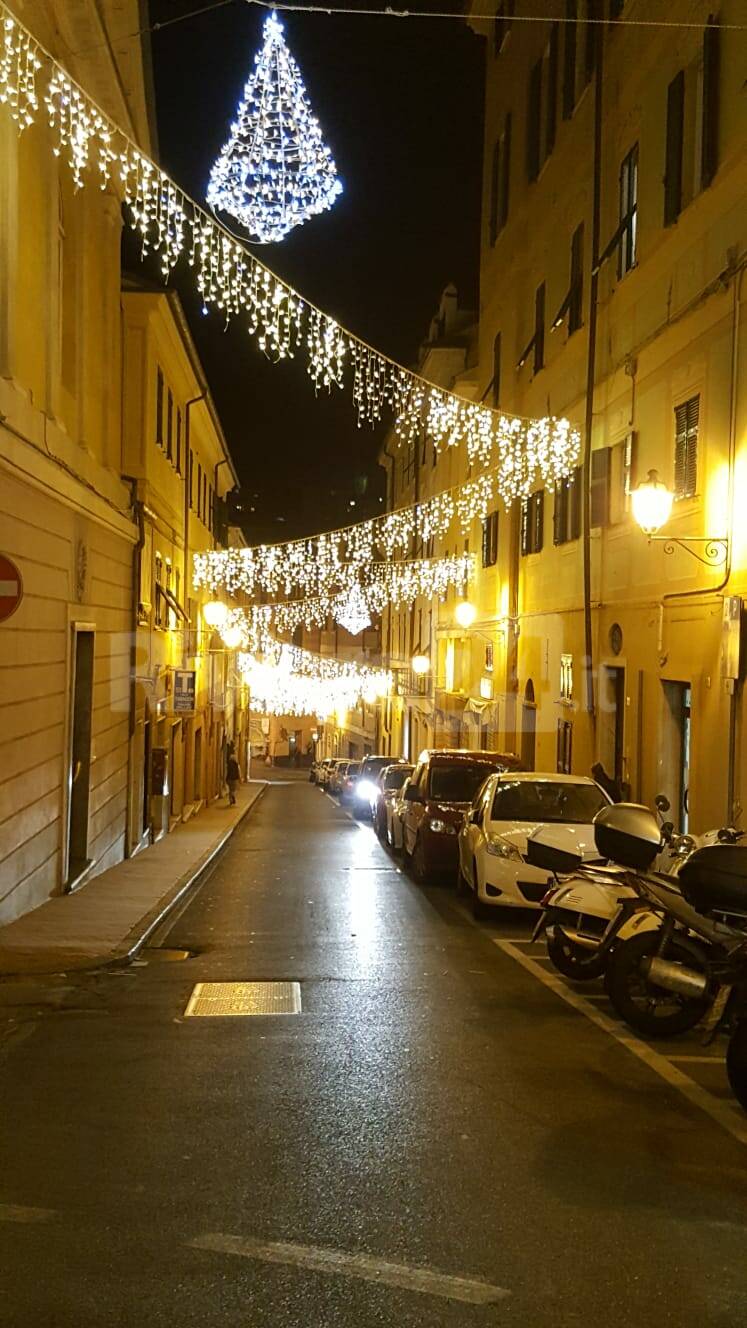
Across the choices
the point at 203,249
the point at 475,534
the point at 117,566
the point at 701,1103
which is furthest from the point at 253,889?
the point at 475,534

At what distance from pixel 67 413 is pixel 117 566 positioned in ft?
11.3

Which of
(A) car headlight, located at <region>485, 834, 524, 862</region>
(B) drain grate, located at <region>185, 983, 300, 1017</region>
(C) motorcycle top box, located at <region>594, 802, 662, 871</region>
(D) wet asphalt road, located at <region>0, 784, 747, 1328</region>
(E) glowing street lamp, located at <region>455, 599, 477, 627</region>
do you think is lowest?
(B) drain grate, located at <region>185, 983, 300, 1017</region>

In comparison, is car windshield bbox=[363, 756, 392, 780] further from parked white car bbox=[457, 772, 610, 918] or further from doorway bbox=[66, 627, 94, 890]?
parked white car bbox=[457, 772, 610, 918]

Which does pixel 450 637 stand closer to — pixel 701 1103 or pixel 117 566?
pixel 117 566

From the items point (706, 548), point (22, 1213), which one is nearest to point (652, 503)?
point (706, 548)

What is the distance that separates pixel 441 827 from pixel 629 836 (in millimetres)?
7758

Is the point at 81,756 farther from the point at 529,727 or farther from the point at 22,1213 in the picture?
the point at 529,727

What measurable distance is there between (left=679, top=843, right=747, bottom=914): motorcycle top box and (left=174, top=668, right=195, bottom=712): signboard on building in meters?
17.2

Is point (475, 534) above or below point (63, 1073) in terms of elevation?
above

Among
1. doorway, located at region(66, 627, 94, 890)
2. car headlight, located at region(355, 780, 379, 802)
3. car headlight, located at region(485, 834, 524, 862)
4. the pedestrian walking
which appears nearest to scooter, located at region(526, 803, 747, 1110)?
car headlight, located at region(485, 834, 524, 862)

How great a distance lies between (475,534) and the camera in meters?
30.8

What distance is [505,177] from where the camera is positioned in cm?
2658

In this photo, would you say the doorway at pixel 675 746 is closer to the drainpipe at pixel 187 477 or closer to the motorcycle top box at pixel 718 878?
the motorcycle top box at pixel 718 878

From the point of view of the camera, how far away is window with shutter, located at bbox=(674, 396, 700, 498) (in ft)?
47.4
